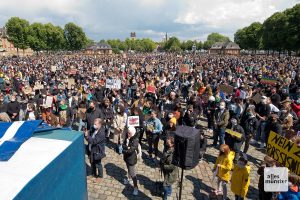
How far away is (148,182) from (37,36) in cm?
9750

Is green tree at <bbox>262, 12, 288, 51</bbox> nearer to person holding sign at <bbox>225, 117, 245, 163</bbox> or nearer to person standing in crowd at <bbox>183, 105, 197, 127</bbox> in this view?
person standing in crowd at <bbox>183, 105, 197, 127</bbox>

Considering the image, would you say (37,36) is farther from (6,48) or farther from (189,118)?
(189,118)

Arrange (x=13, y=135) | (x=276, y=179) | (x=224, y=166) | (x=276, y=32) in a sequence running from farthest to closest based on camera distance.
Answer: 1. (x=276, y=32)
2. (x=224, y=166)
3. (x=276, y=179)
4. (x=13, y=135)

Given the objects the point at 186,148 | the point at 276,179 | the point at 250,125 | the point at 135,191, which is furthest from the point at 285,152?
the point at 250,125

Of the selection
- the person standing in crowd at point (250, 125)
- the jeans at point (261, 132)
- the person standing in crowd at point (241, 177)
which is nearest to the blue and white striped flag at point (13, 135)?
the person standing in crowd at point (241, 177)

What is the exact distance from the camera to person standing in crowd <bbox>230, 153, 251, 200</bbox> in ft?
21.2

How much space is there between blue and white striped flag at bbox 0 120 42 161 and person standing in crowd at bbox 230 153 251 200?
4.86m

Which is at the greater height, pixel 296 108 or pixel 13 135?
pixel 13 135

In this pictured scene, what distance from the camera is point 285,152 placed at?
19.3 ft

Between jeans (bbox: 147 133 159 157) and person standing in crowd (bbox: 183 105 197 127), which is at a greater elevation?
person standing in crowd (bbox: 183 105 197 127)

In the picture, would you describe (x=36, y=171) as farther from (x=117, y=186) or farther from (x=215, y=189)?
(x=215, y=189)

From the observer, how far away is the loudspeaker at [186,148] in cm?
584

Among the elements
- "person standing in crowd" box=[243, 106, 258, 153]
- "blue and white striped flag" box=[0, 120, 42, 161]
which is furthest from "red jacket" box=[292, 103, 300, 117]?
"blue and white striped flag" box=[0, 120, 42, 161]

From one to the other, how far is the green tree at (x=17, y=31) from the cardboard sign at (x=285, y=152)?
9643 centimetres
